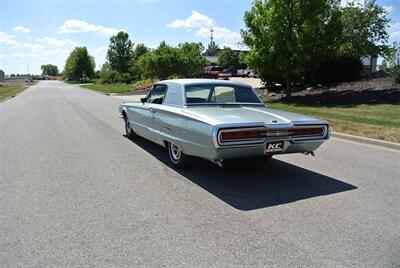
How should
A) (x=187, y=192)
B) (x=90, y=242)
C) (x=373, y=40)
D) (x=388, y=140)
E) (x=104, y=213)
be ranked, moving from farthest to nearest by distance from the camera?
(x=373, y=40)
(x=388, y=140)
(x=187, y=192)
(x=104, y=213)
(x=90, y=242)

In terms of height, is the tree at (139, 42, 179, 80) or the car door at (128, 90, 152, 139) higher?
the tree at (139, 42, 179, 80)

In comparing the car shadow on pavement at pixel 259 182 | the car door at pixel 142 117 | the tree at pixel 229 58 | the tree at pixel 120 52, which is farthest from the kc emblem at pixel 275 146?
the tree at pixel 120 52

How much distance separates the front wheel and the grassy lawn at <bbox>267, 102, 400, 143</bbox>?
196 inches

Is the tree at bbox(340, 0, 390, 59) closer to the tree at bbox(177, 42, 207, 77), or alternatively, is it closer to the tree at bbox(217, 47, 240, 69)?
the tree at bbox(177, 42, 207, 77)

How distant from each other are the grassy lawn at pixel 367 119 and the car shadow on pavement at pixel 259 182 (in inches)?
139

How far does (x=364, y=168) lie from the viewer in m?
6.32

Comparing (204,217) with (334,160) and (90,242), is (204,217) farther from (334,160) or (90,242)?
(334,160)

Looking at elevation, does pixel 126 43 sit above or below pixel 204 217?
above

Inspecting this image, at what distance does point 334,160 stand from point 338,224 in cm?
315

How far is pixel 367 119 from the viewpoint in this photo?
36.5 ft

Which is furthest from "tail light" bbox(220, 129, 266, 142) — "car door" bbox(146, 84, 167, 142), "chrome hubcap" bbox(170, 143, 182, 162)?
"car door" bbox(146, 84, 167, 142)

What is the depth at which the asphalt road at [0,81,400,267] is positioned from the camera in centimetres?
334

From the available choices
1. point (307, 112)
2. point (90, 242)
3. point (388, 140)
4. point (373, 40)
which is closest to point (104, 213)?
point (90, 242)

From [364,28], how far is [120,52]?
222ft
